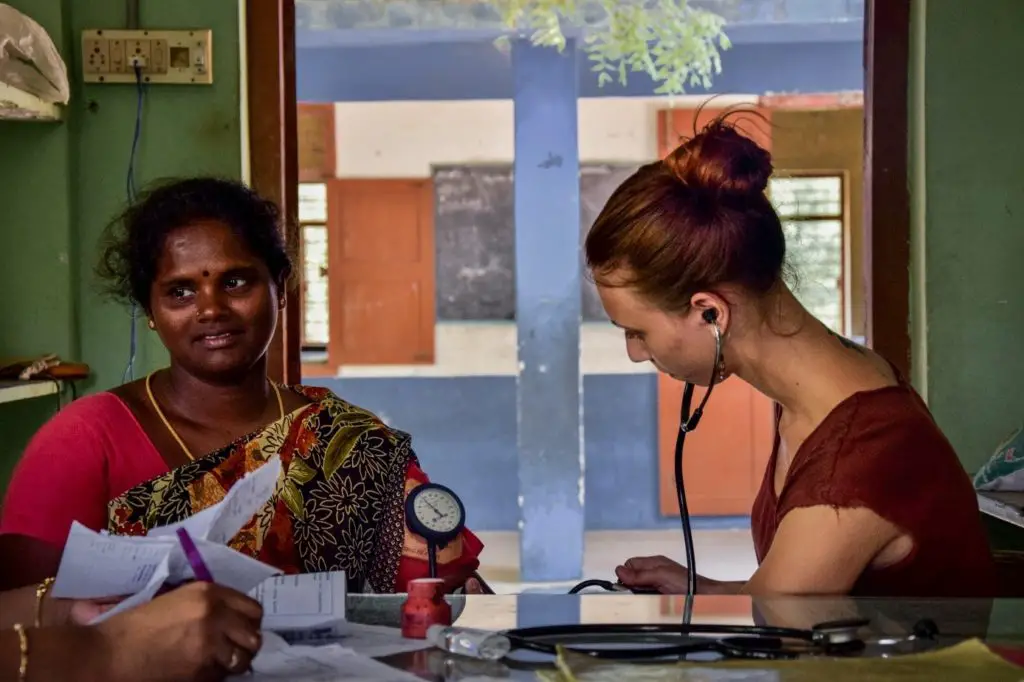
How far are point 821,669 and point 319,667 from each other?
43 centimetres

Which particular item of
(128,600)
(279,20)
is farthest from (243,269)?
(279,20)

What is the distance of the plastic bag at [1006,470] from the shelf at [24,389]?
72.2 inches

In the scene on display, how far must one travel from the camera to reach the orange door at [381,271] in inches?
257

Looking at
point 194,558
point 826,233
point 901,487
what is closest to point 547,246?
point 826,233

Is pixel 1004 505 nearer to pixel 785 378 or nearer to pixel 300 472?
pixel 785 378

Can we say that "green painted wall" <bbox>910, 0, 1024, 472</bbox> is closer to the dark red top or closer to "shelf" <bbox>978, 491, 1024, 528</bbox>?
"shelf" <bbox>978, 491, 1024, 528</bbox>

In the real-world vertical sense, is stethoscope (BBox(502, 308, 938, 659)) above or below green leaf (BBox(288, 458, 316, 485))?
below

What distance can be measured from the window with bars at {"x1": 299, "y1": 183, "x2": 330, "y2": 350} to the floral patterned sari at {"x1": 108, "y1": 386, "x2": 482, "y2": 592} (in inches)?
189

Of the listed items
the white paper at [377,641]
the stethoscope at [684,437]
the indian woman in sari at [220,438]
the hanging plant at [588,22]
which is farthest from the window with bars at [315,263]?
the white paper at [377,641]

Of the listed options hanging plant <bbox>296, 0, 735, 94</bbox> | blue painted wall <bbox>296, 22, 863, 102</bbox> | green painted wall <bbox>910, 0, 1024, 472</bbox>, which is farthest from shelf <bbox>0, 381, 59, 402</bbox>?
blue painted wall <bbox>296, 22, 863, 102</bbox>

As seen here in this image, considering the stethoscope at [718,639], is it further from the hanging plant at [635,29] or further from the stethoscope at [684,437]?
the hanging plant at [635,29]

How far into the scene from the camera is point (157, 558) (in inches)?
40.6

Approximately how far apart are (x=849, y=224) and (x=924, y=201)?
4.02 meters

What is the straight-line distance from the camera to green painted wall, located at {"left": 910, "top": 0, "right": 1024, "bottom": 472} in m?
2.55
